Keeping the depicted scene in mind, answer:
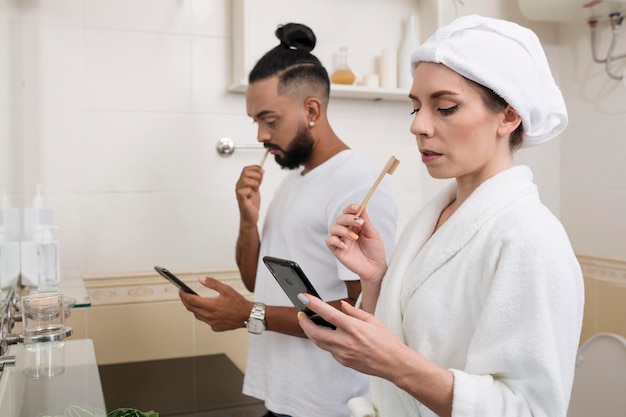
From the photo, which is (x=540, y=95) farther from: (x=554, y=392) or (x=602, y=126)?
(x=602, y=126)

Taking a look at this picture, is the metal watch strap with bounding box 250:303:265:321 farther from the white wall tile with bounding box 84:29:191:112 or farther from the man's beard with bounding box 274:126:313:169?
the white wall tile with bounding box 84:29:191:112

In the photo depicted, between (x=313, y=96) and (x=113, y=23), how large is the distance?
0.80m

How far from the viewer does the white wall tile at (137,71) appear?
2008 mm

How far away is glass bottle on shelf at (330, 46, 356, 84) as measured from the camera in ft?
7.10

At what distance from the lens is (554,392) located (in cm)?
86

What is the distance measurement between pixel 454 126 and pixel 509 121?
0.09 meters

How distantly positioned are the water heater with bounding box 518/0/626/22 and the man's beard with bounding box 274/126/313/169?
1.08 metres

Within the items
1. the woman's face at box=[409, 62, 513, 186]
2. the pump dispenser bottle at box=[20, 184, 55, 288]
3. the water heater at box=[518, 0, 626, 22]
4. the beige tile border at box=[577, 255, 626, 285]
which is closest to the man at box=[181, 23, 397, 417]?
the pump dispenser bottle at box=[20, 184, 55, 288]

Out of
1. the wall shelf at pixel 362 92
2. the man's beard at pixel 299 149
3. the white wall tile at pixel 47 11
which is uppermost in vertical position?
the white wall tile at pixel 47 11

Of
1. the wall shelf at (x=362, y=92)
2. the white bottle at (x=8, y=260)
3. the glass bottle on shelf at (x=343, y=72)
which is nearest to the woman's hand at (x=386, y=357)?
the white bottle at (x=8, y=260)

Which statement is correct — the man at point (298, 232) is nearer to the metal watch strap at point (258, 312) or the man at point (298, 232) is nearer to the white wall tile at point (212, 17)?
the metal watch strap at point (258, 312)

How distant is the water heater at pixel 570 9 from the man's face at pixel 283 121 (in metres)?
Answer: 1.06

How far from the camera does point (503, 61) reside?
92 centimetres

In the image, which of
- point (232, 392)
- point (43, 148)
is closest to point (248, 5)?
point (43, 148)
